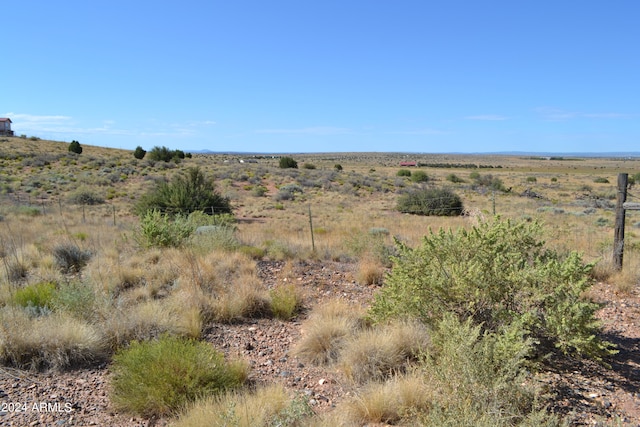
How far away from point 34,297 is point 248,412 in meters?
4.59

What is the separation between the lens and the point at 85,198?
92.7ft

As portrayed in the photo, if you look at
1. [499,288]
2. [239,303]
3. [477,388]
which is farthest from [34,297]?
[499,288]

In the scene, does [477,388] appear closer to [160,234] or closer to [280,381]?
[280,381]

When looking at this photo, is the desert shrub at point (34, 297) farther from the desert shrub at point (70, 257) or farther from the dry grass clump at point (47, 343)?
the desert shrub at point (70, 257)

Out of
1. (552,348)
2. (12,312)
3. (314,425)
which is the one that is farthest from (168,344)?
(552,348)

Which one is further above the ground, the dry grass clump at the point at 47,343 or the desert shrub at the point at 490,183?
the dry grass clump at the point at 47,343

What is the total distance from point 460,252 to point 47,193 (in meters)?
32.9

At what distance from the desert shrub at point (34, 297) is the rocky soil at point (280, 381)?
68.9 inches

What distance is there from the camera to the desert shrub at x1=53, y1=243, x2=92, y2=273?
9039mm

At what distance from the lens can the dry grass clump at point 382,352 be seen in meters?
4.55

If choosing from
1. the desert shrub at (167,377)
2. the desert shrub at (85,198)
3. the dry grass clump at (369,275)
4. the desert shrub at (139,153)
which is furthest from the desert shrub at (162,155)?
the desert shrub at (167,377)

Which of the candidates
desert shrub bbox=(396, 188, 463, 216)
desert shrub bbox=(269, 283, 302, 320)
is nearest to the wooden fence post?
desert shrub bbox=(269, 283, 302, 320)

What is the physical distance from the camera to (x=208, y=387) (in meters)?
4.03

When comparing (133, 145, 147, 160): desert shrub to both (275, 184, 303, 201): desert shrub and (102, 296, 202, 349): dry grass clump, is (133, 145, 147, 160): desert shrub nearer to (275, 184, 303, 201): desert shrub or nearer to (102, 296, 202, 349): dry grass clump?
(275, 184, 303, 201): desert shrub
